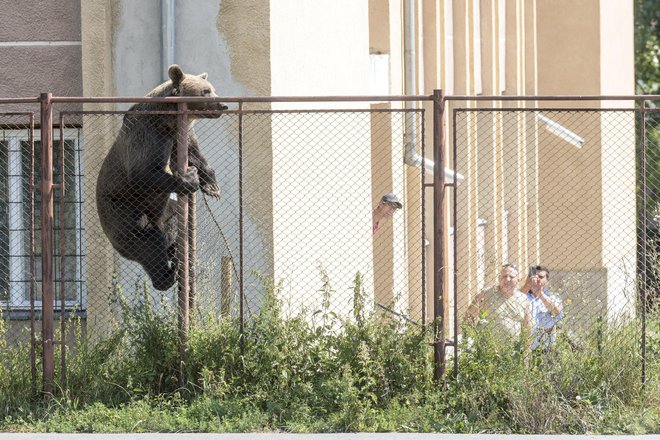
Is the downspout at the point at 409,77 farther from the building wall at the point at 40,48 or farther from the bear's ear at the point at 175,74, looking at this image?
the bear's ear at the point at 175,74

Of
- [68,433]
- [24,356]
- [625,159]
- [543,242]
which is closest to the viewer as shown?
[68,433]

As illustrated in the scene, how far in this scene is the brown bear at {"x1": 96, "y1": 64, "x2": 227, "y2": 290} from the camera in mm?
9758

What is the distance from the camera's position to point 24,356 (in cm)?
1005

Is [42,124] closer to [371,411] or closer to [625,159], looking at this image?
[371,411]

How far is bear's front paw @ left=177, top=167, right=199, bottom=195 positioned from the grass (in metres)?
1.01

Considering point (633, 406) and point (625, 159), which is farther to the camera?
point (625, 159)

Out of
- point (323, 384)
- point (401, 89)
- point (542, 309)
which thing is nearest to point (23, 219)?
point (323, 384)

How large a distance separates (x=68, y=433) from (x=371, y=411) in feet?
7.29

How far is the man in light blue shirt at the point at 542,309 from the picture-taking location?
980 cm

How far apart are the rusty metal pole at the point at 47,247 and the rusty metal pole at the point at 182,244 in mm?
991

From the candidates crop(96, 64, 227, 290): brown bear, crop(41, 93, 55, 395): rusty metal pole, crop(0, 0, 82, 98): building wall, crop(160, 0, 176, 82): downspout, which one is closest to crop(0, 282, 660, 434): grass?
crop(41, 93, 55, 395): rusty metal pole

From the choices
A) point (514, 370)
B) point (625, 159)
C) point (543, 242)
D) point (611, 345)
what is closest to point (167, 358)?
point (514, 370)

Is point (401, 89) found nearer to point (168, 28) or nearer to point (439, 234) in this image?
point (168, 28)

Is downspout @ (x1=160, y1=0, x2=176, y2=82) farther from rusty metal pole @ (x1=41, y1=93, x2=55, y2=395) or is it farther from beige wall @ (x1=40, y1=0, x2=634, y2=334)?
rusty metal pole @ (x1=41, y1=93, x2=55, y2=395)
